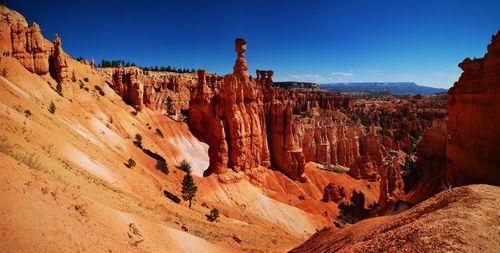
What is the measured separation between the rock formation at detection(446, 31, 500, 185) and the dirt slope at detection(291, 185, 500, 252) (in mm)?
10226

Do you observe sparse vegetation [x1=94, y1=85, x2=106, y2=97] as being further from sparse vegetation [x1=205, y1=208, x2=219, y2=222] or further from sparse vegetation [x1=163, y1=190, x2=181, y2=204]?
sparse vegetation [x1=205, y1=208, x2=219, y2=222]

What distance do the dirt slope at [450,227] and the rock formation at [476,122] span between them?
1023 centimetres

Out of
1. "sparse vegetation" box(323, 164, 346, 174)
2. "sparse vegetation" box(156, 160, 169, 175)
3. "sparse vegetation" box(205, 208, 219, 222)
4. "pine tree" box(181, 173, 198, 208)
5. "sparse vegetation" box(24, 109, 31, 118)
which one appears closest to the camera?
"sparse vegetation" box(24, 109, 31, 118)

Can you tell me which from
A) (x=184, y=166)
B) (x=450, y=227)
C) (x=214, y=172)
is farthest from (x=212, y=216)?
(x=450, y=227)

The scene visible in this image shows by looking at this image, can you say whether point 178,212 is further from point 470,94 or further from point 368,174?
point 368,174

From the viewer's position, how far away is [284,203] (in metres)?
44.6

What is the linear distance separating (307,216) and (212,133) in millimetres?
16877

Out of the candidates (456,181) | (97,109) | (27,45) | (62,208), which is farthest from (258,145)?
(62,208)

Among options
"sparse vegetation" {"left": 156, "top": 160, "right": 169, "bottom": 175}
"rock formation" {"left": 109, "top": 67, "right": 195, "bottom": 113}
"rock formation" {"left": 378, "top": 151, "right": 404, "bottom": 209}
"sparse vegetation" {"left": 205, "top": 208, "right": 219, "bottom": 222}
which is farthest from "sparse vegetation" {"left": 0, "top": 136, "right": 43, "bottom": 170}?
"rock formation" {"left": 109, "top": 67, "right": 195, "bottom": 113}

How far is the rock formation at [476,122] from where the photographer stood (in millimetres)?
21078

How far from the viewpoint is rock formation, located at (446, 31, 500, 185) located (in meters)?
21.1

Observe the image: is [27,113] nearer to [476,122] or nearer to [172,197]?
[172,197]

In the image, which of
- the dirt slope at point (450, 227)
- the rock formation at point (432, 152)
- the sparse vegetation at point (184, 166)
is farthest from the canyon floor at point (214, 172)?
the sparse vegetation at point (184, 166)

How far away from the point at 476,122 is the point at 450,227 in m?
17.2
